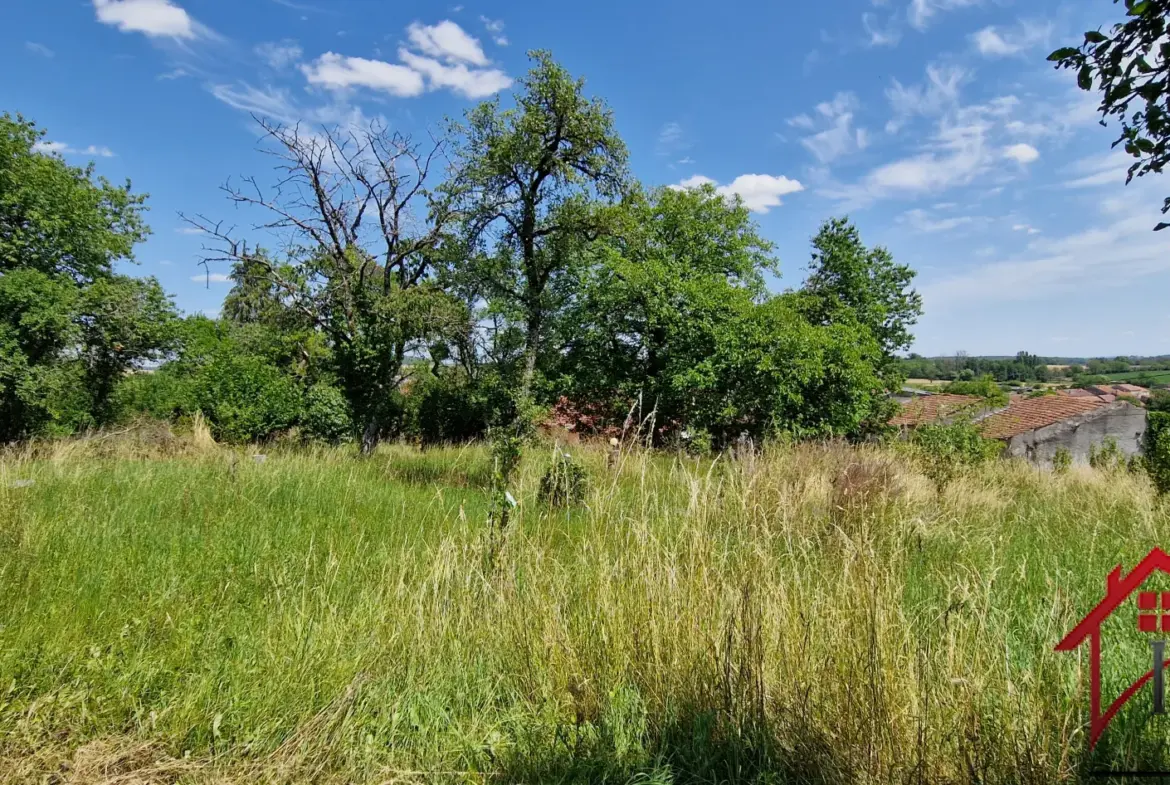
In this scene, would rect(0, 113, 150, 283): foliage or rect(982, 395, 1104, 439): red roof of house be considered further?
rect(982, 395, 1104, 439): red roof of house

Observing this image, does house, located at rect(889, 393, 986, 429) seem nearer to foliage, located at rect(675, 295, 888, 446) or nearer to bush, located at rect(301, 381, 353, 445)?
foliage, located at rect(675, 295, 888, 446)

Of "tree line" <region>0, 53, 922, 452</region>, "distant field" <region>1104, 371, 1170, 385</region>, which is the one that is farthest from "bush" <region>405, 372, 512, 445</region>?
"distant field" <region>1104, 371, 1170, 385</region>

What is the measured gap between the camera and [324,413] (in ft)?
42.0

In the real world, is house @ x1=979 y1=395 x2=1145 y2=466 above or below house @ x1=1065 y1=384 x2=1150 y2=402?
below

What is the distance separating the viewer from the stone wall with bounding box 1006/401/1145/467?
2492 cm

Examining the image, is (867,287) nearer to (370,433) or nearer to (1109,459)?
(1109,459)

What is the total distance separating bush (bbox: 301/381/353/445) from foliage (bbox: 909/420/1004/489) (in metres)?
11.6

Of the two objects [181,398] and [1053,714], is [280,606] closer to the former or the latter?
[1053,714]

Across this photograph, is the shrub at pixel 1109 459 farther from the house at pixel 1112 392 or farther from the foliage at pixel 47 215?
the foliage at pixel 47 215

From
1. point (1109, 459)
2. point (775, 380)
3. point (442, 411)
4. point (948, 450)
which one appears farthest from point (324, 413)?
point (1109, 459)

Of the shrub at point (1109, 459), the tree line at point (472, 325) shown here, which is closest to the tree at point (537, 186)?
the tree line at point (472, 325)

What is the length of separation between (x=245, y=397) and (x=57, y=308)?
430 centimetres

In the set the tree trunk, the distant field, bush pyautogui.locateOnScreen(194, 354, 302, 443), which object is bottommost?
the tree trunk

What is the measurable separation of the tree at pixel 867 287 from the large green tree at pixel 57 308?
19.6m
